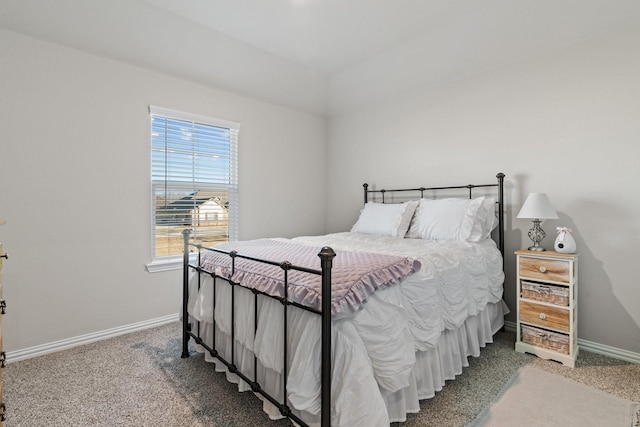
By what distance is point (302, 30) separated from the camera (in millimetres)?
2854

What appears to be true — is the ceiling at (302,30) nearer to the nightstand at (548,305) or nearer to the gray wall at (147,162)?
the gray wall at (147,162)

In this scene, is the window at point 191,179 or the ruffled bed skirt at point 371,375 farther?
the window at point 191,179

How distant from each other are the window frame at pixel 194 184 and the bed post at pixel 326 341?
2318mm

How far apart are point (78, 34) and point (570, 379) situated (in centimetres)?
423

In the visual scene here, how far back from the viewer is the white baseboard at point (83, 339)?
2295 mm

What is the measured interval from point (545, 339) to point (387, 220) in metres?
1.52

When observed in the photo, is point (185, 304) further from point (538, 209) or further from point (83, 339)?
point (538, 209)

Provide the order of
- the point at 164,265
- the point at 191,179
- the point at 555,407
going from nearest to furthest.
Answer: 1. the point at 555,407
2. the point at 164,265
3. the point at 191,179

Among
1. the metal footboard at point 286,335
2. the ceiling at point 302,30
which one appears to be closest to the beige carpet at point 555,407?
the metal footboard at point 286,335

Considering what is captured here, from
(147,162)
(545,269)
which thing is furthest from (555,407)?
(147,162)

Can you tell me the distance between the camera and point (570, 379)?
6.56ft

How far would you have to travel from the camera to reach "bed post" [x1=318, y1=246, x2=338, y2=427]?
1209 millimetres

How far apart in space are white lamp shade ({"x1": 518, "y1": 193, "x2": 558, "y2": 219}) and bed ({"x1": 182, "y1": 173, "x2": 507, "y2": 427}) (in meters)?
0.34

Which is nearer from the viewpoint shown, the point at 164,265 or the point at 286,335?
the point at 286,335
